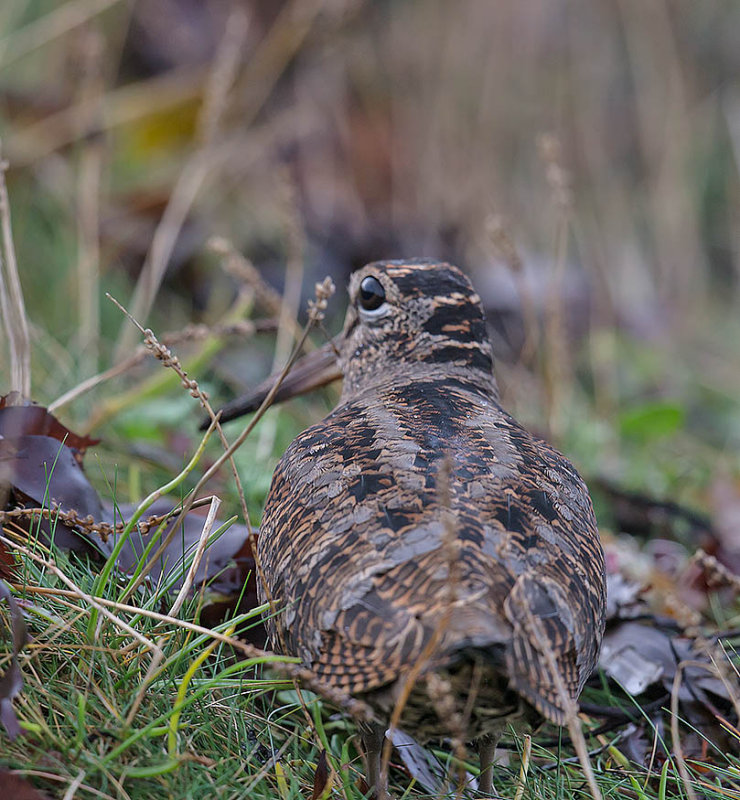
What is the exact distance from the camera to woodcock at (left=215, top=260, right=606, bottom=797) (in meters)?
2.26

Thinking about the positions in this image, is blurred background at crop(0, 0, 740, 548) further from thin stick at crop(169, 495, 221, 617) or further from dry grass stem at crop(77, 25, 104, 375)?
thin stick at crop(169, 495, 221, 617)

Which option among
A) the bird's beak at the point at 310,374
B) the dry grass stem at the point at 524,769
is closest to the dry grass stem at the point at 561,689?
the dry grass stem at the point at 524,769

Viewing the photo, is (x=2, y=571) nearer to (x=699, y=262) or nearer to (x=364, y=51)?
(x=364, y=51)

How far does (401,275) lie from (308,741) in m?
1.71

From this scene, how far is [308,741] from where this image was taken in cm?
284

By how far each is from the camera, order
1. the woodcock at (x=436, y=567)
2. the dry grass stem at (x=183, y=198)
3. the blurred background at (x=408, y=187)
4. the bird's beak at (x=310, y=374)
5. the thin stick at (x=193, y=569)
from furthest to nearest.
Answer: the blurred background at (x=408, y=187) < the dry grass stem at (x=183, y=198) < the bird's beak at (x=310, y=374) < the thin stick at (x=193, y=569) < the woodcock at (x=436, y=567)

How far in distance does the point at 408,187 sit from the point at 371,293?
4964mm

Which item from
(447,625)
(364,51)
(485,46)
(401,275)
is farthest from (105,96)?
(447,625)

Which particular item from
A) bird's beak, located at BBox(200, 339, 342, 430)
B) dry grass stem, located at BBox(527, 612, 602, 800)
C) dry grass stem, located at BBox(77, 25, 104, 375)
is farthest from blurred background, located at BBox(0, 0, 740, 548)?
dry grass stem, located at BBox(527, 612, 602, 800)

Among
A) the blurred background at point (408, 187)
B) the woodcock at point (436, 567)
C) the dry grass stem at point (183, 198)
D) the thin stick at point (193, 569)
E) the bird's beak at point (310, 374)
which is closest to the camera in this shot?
the woodcock at point (436, 567)

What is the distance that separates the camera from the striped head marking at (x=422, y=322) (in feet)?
12.5

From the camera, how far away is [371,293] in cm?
388

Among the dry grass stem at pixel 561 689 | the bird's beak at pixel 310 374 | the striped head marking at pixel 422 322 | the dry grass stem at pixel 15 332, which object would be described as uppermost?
the dry grass stem at pixel 15 332

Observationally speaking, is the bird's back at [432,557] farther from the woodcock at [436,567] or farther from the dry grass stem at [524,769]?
the dry grass stem at [524,769]
